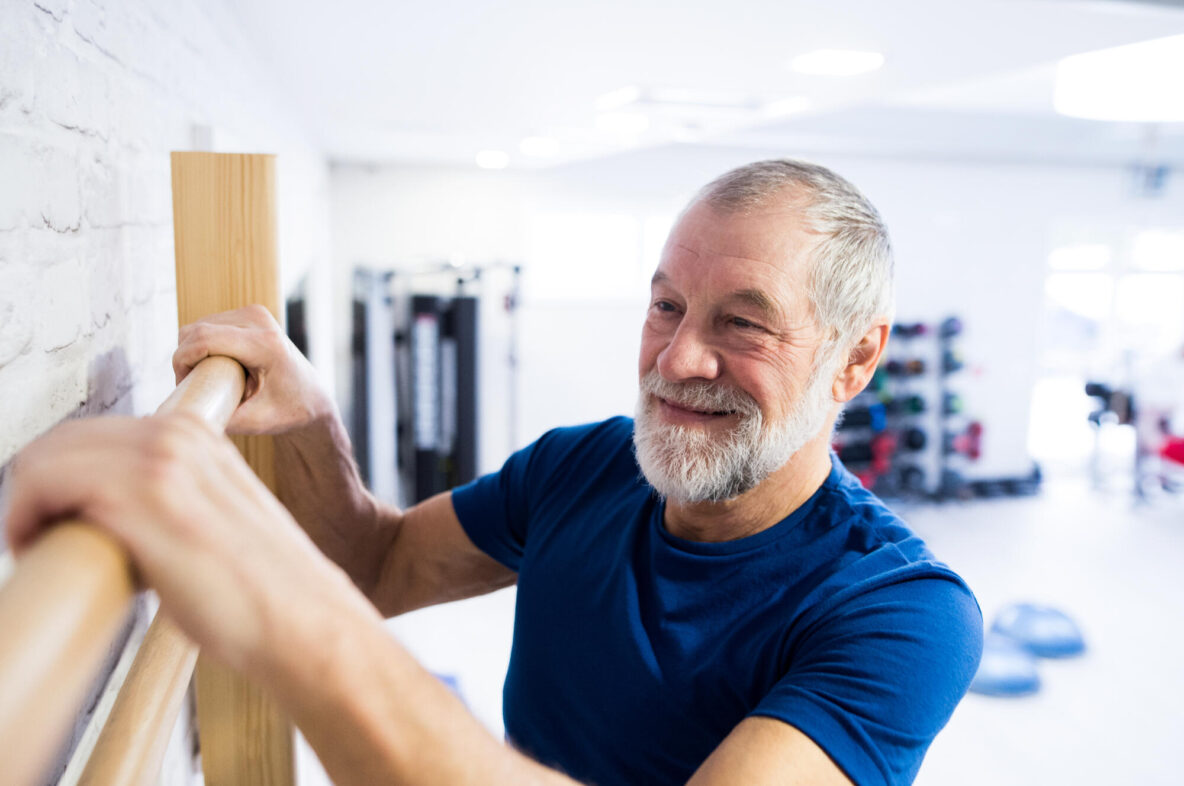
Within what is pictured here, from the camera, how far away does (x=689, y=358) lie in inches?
47.3

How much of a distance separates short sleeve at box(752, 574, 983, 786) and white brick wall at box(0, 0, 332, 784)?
2.38 ft

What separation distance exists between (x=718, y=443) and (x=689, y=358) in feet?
0.45

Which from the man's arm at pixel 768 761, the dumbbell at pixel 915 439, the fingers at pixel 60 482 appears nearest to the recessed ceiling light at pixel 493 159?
the dumbbell at pixel 915 439

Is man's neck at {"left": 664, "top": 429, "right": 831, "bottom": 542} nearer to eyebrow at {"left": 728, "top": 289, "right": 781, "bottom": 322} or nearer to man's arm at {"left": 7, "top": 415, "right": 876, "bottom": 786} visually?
eyebrow at {"left": 728, "top": 289, "right": 781, "bottom": 322}

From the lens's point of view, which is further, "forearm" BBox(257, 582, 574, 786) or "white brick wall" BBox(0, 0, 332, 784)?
"white brick wall" BBox(0, 0, 332, 784)

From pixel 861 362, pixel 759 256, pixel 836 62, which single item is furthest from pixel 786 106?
pixel 759 256

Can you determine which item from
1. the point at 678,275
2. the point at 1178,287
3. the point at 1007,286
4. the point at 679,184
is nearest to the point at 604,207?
the point at 679,184

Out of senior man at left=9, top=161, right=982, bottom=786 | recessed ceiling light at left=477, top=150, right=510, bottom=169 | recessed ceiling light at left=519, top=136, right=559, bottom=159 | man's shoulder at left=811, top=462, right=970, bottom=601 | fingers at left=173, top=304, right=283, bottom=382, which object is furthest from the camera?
recessed ceiling light at left=477, top=150, right=510, bottom=169

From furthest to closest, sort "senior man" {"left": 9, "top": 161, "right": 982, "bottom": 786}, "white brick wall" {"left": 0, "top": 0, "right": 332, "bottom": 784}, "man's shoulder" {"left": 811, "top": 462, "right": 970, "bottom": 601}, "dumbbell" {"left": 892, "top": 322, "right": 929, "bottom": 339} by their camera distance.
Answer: "dumbbell" {"left": 892, "top": 322, "right": 929, "bottom": 339} < "man's shoulder" {"left": 811, "top": 462, "right": 970, "bottom": 601} < "senior man" {"left": 9, "top": 161, "right": 982, "bottom": 786} < "white brick wall" {"left": 0, "top": 0, "right": 332, "bottom": 784}


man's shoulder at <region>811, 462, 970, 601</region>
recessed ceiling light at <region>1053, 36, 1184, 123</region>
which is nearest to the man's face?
man's shoulder at <region>811, 462, 970, 601</region>

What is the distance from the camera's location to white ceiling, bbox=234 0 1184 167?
156cm

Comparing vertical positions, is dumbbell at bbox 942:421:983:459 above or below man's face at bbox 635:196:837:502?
below

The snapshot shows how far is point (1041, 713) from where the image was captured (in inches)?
152

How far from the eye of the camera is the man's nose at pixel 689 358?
3.94 feet
